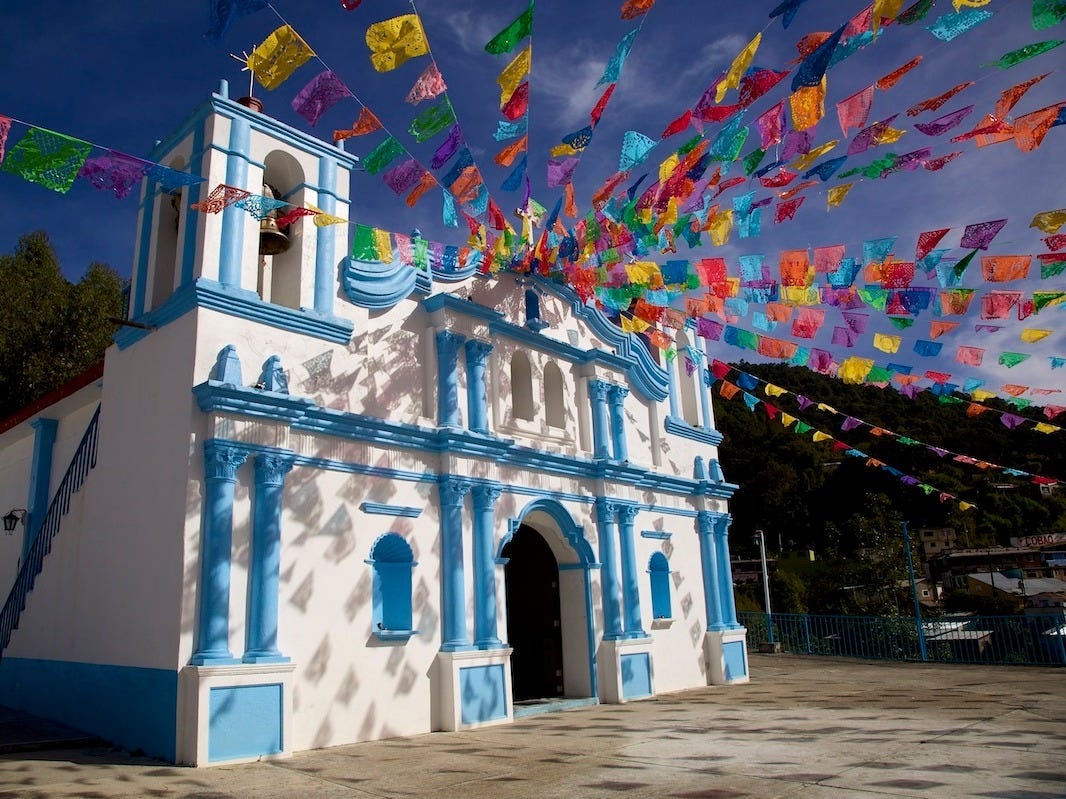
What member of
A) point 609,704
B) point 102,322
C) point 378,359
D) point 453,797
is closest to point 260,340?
point 378,359

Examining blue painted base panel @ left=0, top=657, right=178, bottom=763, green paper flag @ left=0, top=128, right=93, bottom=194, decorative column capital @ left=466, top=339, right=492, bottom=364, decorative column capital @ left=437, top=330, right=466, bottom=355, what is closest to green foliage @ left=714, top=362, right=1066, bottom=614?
decorative column capital @ left=466, top=339, right=492, bottom=364

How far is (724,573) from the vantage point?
15.6m

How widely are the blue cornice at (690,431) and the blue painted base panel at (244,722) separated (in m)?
9.27

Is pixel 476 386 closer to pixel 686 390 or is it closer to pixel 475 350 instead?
pixel 475 350

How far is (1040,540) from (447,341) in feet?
77.7

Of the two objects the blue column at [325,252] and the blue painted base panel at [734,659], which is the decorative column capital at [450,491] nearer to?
the blue column at [325,252]

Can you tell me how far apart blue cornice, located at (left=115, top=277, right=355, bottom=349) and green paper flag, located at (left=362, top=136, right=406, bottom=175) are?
6.92 feet

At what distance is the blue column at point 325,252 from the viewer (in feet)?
32.9

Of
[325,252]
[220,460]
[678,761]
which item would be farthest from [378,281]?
[678,761]

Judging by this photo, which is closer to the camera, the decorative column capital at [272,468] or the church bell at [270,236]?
the decorative column capital at [272,468]

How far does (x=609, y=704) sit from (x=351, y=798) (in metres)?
6.85

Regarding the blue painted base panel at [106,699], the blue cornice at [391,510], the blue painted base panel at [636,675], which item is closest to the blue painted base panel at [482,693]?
the blue cornice at [391,510]

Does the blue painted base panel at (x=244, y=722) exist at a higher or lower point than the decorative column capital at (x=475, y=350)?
lower

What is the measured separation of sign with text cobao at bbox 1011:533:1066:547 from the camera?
74.3 ft
